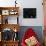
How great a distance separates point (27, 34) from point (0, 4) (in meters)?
1.50

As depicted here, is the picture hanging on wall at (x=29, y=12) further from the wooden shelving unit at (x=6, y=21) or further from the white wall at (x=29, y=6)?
the wooden shelving unit at (x=6, y=21)

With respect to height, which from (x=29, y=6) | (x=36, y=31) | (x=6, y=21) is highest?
(x=29, y=6)

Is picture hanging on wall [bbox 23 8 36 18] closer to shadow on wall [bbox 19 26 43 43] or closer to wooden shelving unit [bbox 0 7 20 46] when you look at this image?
wooden shelving unit [bbox 0 7 20 46]

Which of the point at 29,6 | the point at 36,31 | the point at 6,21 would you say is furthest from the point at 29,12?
the point at 6,21

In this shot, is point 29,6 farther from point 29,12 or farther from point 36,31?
point 36,31

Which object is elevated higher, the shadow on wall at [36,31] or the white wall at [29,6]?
the white wall at [29,6]

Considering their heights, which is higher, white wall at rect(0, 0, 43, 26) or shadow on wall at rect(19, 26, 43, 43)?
white wall at rect(0, 0, 43, 26)

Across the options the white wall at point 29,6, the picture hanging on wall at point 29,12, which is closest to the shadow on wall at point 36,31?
the white wall at point 29,6

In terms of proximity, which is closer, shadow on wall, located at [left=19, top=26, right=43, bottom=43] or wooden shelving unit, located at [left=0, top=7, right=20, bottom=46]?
wooden shelving unit, located at [left=0, top=7, right=20, bottom=46]

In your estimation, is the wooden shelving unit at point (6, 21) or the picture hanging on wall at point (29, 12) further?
the picture hanging on wall at point (29, 12)

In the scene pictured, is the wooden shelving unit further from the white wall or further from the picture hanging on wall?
the picture hanging on wall

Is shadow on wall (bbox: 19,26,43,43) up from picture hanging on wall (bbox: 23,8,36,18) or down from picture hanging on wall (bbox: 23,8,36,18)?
down

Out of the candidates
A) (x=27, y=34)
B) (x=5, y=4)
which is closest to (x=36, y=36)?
(x=27, y=34)

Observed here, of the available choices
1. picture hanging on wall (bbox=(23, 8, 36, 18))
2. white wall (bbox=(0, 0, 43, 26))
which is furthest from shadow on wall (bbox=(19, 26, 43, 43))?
picture hanging on wall (bbox=(23, 8, 36, 18))
